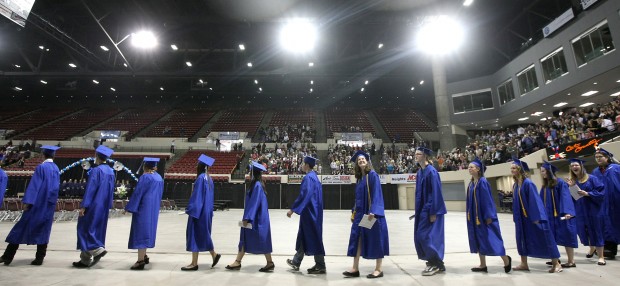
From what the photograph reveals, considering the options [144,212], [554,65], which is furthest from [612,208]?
[554,65]

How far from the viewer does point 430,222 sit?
12.4 feet

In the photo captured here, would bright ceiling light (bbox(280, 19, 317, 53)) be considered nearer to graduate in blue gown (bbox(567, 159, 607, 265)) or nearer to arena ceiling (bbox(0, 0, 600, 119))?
arena ceiling (bbox(0, 0, 600, 119))

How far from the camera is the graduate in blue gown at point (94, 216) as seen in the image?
402 cm

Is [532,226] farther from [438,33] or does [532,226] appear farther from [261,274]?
[438,33]

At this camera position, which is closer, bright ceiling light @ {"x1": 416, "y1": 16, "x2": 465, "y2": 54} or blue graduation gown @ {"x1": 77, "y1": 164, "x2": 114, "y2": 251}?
blue graduation gown @ {"x1": 77, "y1": 164, "x2": 114, "y2": 251}

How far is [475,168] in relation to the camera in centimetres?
416

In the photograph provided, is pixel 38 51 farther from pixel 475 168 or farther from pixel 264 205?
pixel 475 168

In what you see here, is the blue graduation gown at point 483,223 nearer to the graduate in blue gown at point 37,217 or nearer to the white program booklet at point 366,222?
the white program booklet at point 366,222

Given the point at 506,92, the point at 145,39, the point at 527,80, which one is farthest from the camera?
the point at 506,92

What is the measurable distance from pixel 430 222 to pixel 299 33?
16237 mm

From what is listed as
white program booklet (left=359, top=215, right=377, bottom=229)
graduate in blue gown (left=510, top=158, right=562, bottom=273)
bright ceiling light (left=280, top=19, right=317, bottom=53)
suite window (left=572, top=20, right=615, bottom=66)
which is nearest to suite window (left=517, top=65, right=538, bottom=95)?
suite window (left=572, top=20, right=615, bottom=66)

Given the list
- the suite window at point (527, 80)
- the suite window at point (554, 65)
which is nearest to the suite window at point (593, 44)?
the suite window at point (554, 65)

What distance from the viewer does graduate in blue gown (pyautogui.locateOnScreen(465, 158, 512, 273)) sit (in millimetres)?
3770

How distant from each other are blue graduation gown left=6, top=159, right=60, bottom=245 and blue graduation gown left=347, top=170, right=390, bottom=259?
13.4ft
